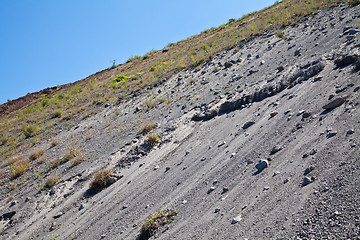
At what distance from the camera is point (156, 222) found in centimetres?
477

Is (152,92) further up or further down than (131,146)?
further up

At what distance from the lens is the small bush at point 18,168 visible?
1088 centimetres

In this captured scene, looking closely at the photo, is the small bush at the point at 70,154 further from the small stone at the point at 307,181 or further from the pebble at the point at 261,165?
the small stone at the point at 307,181

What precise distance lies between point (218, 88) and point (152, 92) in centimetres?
565

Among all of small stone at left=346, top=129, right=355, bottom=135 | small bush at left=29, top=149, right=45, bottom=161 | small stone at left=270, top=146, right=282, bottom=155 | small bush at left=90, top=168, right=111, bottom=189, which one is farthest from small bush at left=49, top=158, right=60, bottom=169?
small stone at left=346, top=129, right=355, bottom=135

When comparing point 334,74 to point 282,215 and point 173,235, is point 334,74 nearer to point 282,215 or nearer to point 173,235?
point 282,215

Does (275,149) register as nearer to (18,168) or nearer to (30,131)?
(18,168)

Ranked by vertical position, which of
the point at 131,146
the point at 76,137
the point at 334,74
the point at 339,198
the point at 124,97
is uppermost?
the point at 124,97

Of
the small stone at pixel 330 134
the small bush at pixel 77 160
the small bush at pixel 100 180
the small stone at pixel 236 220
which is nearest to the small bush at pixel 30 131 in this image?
the small bush at pixel 77 160

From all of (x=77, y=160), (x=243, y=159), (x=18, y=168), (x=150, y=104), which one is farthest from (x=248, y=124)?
(x=18, y=168)

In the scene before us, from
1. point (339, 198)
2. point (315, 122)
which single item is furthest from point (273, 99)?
point (339, 198)

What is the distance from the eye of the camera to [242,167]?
16.9 feet

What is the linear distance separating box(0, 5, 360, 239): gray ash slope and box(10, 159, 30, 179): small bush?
140cm

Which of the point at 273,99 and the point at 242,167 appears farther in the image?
the point at 273,99
